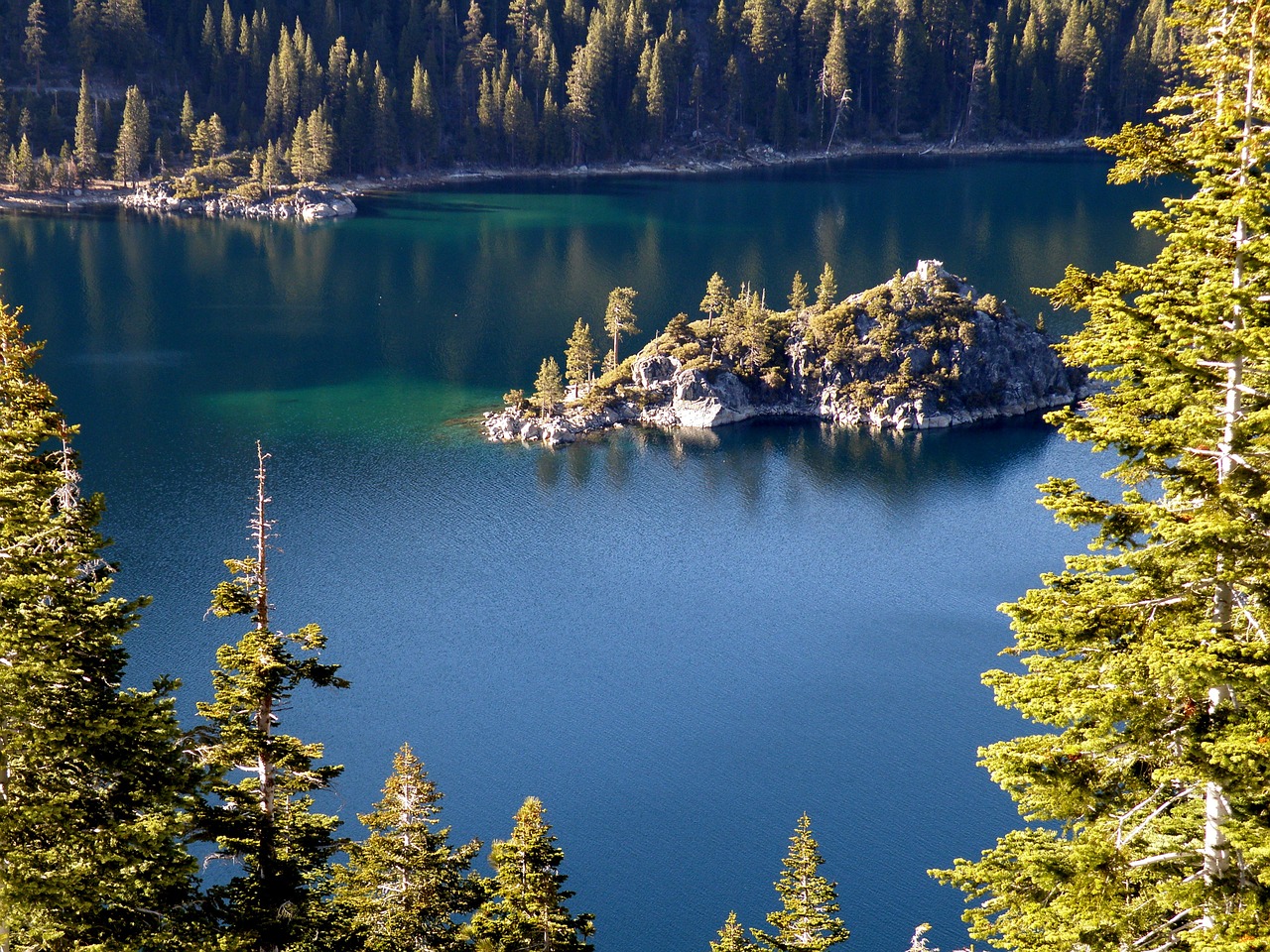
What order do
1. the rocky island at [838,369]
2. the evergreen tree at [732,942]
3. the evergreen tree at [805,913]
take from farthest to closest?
the rocky island at [838,369] → the evergreen tree at [805,913] → the evergreen tree at [732,942]

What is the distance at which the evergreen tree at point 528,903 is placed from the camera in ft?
99.0

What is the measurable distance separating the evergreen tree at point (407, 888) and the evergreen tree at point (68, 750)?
9.26 meters

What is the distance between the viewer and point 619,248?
172 m

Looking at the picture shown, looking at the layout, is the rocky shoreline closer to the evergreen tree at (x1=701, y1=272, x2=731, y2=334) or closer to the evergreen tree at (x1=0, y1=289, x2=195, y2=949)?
the evergreen tree at (x1=701, y1=272, x2=731, y2=334)

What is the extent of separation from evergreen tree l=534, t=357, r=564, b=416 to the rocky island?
167mm

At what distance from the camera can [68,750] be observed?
63.7 feet

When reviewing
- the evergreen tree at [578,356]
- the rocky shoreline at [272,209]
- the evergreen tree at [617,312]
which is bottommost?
the evergreen tree at [578,356]

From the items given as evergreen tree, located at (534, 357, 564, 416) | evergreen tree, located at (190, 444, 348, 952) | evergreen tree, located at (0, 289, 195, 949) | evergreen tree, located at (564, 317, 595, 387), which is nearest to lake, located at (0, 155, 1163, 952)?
evergreen tree, located at (534, 357, 564, 416)

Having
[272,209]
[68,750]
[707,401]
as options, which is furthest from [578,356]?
[272,209]

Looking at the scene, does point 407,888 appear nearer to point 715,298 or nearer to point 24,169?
point 715,298

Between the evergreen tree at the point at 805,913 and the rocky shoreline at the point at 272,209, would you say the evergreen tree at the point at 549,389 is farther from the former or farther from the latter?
the rocky shoreline at the point at 272,209

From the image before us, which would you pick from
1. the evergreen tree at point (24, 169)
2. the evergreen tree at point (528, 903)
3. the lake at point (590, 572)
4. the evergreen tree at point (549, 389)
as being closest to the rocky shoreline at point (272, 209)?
the evergreen tree at point (24, 169)

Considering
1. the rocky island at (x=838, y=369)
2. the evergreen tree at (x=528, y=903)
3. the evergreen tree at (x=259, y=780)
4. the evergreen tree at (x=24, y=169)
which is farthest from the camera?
the evergreen tree at (x=24, y=169)

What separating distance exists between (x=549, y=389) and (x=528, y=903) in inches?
3075
